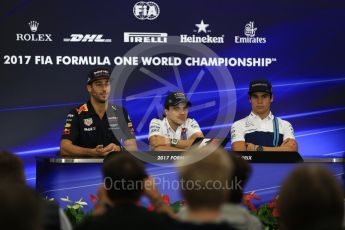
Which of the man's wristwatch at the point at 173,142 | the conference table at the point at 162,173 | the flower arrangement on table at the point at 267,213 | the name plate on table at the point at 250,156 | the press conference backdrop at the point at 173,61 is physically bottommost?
the flower arrangement on table at the point at 267,213

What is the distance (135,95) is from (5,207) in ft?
18.6

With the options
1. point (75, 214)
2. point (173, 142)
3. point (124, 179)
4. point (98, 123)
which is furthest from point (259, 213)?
point (98, 123)

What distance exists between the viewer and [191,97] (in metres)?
7.79

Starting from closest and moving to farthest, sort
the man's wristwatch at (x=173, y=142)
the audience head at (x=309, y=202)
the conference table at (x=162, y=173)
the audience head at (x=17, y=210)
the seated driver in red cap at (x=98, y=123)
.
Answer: the audience head at (x=17, y=210)
the audience head at (x=309, y=202)
the conference table at (x=162, y=173)
the seated driver in red cap at (x=98, y=123)
the man's wristwatch at (x=173, y=142)

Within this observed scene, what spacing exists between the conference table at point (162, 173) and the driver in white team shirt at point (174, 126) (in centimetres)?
111

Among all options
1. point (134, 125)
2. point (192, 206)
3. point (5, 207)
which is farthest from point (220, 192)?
point (134, 125)

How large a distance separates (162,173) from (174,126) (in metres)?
1.44

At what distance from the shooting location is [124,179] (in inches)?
114

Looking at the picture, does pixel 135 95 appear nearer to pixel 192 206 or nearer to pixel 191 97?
pixel 191 97

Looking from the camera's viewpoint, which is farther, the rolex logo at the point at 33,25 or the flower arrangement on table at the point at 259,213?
the rolex logo at the point at 33,25

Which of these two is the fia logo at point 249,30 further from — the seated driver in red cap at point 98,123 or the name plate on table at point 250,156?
the name plate on table at point 250,156

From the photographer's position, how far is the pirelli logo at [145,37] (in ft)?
25.5

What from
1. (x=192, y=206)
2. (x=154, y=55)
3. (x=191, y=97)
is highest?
(x=154, y=55)

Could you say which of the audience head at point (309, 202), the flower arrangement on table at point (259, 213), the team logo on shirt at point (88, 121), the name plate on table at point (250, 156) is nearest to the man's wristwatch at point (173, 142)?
the team logo on shirt at point (88, 121)
